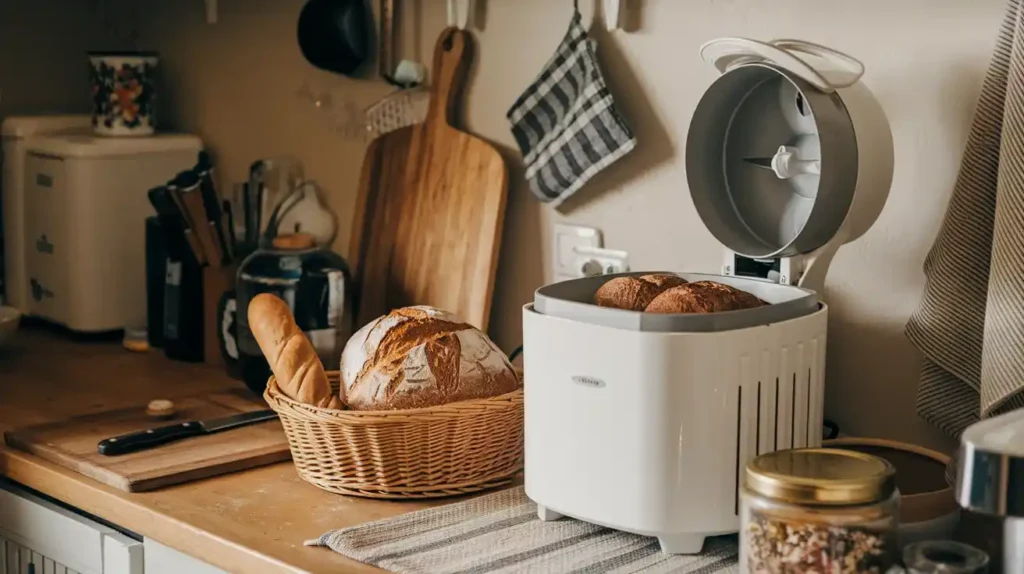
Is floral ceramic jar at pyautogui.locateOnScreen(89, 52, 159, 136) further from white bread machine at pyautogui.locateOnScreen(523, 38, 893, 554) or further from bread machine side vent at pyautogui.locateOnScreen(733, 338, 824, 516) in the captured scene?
bread machine side vent at pyautogui.locateOnScreen(733, 338, 824, 516)

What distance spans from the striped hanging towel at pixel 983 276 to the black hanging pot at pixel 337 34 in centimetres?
99

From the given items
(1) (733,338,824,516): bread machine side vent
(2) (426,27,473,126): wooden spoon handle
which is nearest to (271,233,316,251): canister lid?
(2) (426,27,473,126): wooden spoon handle

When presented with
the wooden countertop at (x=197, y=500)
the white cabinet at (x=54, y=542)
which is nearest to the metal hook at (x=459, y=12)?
the wooden countertop at (x=197, y=500)

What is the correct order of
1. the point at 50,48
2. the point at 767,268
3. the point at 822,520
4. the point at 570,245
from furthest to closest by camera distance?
the point at 50,48, the point at 570,245, the point at 767,268, the point at 822,520

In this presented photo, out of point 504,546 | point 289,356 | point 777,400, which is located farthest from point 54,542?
point 777,400

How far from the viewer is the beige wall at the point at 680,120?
1.34 metres

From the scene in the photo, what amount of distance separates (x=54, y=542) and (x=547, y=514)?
616 millimetres

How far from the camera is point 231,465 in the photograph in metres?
1.47

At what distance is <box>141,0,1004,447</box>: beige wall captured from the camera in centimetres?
134

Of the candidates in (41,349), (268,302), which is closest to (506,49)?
(268,302)

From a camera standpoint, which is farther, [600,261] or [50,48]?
[50,48]

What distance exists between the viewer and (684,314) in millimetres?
1137

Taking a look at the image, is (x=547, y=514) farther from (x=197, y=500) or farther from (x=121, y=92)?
(x=121, y=92)

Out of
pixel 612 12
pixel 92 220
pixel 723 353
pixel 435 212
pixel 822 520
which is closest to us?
pixel 822 520
